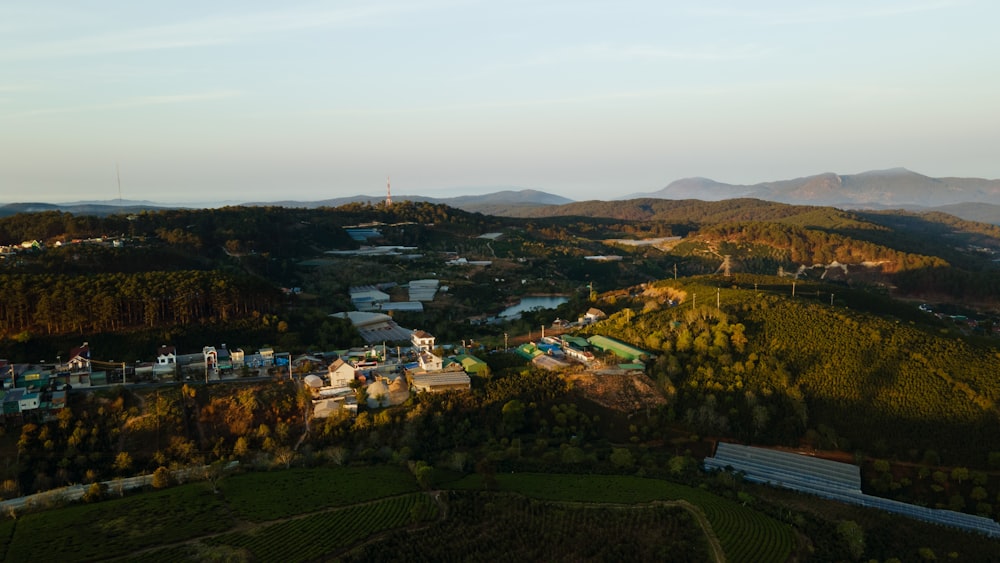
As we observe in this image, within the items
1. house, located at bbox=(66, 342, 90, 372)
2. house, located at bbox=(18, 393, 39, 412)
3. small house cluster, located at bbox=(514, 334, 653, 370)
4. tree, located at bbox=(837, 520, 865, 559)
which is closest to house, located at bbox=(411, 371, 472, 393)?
small house cluster, located at bbox=(514, 334, 653, 370)

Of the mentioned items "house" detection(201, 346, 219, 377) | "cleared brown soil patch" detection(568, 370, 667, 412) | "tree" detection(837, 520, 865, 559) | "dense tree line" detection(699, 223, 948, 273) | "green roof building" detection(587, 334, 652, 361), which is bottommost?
"tree" detection(837, 520, 865, 559)

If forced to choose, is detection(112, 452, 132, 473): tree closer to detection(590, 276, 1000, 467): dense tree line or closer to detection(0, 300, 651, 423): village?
detection(0, 300, 651, 423): village

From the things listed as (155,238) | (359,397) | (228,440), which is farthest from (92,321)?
(155,238)

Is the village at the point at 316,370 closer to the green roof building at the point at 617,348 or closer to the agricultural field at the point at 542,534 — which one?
the green roof building at the point at 617,348

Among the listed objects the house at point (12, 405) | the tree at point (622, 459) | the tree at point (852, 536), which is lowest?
the tree at point (852, 536)

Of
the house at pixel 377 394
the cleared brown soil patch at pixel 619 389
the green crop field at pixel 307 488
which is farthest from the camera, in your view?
the cleared brown soil patch at pixel 619 389

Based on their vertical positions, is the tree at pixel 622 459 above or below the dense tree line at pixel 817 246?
below

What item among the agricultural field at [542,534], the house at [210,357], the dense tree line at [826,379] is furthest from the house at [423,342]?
the agricultural field at [542,534]

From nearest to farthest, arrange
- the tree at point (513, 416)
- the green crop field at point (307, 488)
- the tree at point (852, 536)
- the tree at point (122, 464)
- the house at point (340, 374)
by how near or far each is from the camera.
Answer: the tree at point (852, 536) < the green crop field at point (307, 488) < the tree at point (122, 464) < the tree at point (513, 416) < the house at point (340, 374)

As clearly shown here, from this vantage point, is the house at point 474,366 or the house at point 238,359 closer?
the house at point 238,359
